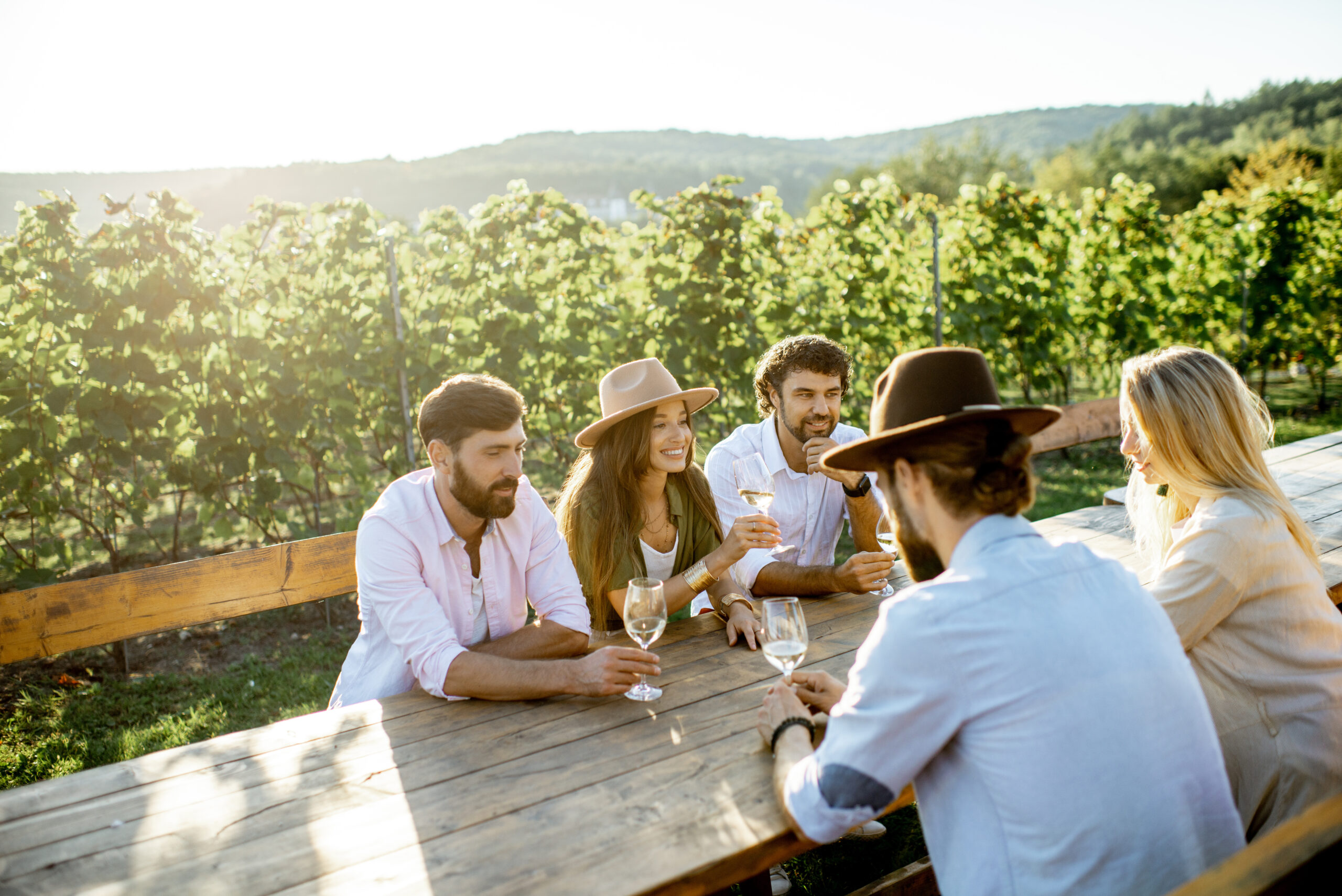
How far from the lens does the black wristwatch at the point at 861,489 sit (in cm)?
320

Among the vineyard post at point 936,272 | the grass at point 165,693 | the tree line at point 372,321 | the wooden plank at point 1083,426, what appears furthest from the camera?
the vineyard post at point 936,272

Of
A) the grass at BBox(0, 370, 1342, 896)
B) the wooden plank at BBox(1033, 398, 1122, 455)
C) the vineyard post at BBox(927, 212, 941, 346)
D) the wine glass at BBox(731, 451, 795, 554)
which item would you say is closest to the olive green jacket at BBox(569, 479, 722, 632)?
the wine glass at BBox(731, 451, 795, 554)

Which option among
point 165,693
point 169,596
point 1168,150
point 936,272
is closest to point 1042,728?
point 169,596

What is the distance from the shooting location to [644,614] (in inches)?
80.6

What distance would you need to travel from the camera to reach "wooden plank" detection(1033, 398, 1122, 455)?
215 inches

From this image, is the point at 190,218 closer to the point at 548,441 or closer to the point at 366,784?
the point at 548,441

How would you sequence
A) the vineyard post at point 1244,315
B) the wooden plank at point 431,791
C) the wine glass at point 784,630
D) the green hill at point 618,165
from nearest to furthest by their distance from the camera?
1. the wooden plank at point 431,791
2. the wine glass at point 784,630
3. the vineyard post at point 1244,315
4. the green hill at point 618,165

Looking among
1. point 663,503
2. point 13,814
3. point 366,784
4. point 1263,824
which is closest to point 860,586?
point 663,503

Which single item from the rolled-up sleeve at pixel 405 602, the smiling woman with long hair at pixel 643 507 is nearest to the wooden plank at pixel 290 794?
the rolled-up sleeve at pixel 405 602

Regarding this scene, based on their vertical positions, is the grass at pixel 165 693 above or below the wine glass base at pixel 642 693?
below

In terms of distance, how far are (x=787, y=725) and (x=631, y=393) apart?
1527 mm

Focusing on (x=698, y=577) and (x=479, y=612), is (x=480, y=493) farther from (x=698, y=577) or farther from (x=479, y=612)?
(x=698, y=577)

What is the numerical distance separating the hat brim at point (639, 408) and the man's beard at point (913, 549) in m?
1.47

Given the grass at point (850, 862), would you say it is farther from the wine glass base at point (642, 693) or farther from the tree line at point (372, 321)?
the tree line at point (372, 321)
